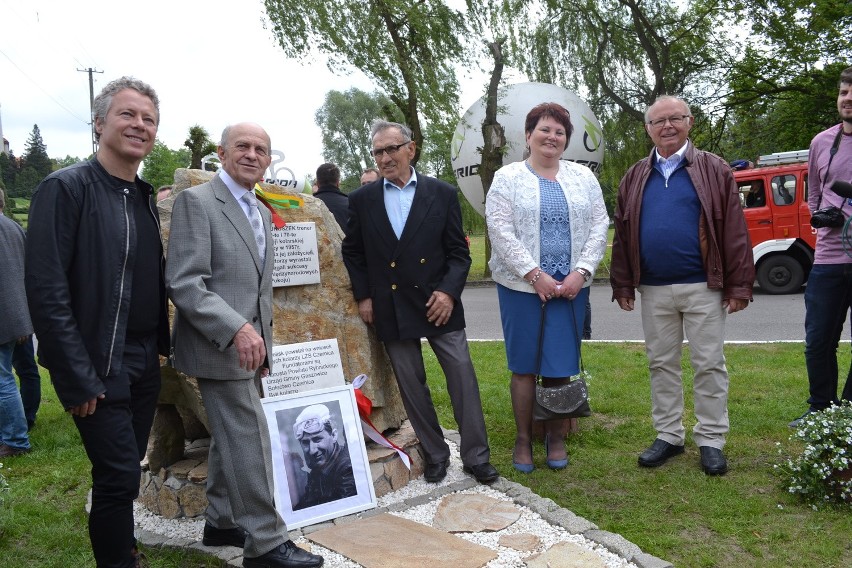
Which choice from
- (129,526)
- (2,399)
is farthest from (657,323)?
(2,399)

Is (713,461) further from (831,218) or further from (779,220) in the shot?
(779,220)

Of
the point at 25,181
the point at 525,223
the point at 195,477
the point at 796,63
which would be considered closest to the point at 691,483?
the point at 525,223

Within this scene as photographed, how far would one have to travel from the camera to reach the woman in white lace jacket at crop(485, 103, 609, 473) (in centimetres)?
423

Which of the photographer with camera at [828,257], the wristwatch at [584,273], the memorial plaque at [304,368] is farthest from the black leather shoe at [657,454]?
the memorial plaque at [304,368]

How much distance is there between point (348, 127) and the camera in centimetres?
4906

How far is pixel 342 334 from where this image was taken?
4383mm

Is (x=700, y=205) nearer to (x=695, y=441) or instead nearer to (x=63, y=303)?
(x=695, y=441)

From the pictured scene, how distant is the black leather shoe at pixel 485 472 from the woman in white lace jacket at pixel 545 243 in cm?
34

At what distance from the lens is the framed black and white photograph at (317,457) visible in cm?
376

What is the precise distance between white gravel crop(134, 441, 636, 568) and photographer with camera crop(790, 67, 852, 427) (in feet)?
6.64

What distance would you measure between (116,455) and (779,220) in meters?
12.3

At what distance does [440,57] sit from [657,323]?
14.5 meters

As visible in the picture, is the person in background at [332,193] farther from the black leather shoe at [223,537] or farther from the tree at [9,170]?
the tree at [9,170]

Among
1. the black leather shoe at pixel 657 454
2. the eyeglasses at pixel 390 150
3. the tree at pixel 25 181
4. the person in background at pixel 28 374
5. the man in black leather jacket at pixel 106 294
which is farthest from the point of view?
the tree at pixel 25 181
